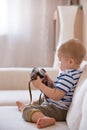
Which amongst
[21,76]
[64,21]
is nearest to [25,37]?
[64,21]

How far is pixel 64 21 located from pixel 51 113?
1788 mm

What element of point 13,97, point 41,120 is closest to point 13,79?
point 13,97

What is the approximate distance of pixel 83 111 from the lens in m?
1.31

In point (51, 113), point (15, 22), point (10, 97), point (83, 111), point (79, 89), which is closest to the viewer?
point (83, 111)

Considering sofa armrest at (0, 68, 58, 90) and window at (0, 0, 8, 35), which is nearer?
sofa armrest at (0, 68, 58, 90)

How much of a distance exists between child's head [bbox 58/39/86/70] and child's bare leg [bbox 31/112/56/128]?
333mm

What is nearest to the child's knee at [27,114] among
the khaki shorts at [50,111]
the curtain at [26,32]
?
the khaki shorts at [50,111]

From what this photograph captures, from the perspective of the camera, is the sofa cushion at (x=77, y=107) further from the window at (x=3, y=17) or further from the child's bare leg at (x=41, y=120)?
the window at (x=3, y=17)

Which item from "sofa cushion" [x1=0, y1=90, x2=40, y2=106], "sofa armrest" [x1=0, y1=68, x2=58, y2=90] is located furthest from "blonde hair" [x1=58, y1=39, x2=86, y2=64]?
"sofa armrest" [x1=0, y1=68, x2=58, y2=90]

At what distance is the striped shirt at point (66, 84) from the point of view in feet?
5.08

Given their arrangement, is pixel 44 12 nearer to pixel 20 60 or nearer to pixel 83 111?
pixel 20 60

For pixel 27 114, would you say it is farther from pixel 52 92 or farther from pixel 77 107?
pixel 77 107

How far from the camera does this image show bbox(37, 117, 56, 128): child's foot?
1421 millimetres

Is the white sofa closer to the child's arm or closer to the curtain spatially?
the child's arm
